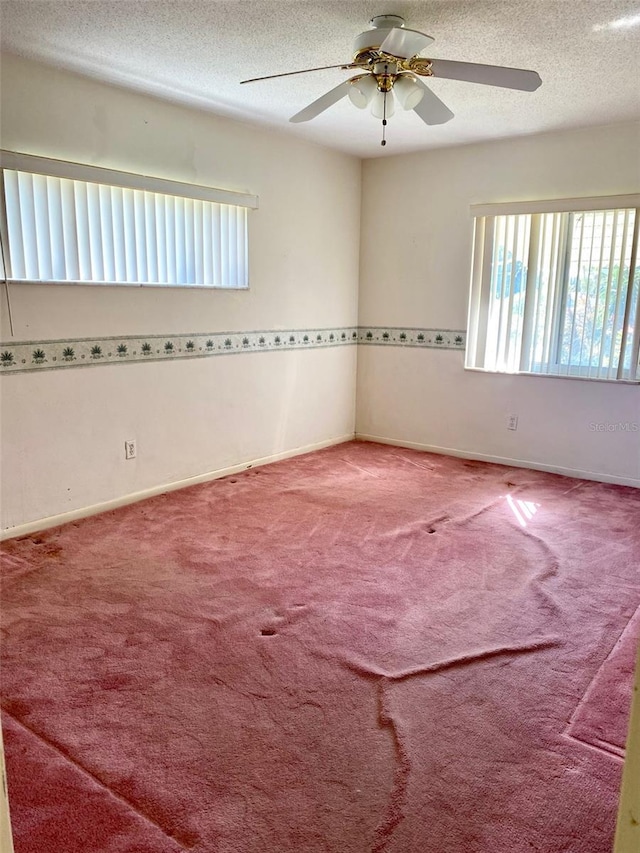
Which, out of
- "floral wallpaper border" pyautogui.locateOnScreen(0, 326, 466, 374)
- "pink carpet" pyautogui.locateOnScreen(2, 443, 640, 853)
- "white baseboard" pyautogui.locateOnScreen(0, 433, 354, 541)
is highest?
"floral wallpaper border" pyautogui.locateOnScreen(0, 326, 466, 374)

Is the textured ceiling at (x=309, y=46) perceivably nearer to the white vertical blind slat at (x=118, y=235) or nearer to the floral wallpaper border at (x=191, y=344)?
the white vertical blind slat at (x=118, y=235)

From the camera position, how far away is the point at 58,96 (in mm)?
3184

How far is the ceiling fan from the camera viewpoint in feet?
7.74

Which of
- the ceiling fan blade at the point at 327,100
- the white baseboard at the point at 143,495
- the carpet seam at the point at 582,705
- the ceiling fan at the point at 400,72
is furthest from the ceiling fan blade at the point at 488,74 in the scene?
the white baseboard at the point at 143,495

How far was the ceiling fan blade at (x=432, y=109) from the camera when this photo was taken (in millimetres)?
2716

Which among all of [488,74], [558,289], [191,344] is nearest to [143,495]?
[191,344]

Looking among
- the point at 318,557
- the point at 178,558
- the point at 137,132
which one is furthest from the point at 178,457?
the point at 137,132

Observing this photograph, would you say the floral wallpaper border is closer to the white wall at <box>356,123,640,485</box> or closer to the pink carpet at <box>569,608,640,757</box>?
the white wall at <box>356,123,640,485</box>

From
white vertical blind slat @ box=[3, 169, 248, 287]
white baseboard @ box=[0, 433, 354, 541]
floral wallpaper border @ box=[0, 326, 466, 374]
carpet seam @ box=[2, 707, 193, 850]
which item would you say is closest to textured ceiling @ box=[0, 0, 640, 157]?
white vertical blind slat @ box=[3, 169, 248, 287]

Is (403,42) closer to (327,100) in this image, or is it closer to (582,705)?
(327,100)

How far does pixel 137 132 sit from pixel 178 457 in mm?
1994

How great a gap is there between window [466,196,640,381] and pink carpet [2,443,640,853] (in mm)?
1313

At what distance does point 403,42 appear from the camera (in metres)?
2.34

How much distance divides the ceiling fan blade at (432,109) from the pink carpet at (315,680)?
6.98 feet
